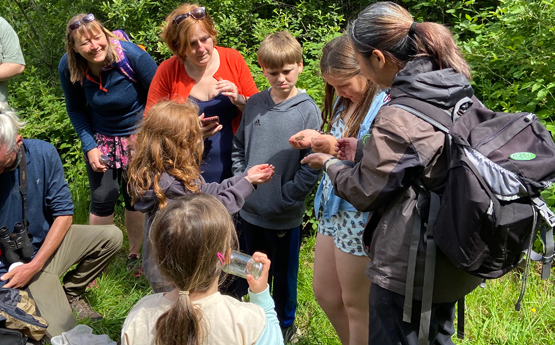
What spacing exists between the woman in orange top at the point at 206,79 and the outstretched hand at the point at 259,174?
52 cm

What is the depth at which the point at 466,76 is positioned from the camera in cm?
196

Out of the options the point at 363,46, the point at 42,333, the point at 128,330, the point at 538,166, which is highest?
the point at 363,46

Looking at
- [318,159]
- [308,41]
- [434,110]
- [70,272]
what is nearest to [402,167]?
[434,110]

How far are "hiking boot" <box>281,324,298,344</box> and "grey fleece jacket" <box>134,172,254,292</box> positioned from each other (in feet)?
2.91

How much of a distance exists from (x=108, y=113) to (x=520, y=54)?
312 centimetres

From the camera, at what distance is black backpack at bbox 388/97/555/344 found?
1726mm

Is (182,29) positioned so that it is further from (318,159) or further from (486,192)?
(486,192)

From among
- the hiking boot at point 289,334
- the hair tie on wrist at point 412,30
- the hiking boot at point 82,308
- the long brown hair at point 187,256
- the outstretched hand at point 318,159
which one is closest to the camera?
the long brown hair at point 187,256

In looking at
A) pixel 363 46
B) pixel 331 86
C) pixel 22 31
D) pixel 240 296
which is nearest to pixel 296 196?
pixel 331 86

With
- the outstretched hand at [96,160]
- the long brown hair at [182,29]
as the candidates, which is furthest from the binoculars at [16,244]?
the long brown hair at [182,29]

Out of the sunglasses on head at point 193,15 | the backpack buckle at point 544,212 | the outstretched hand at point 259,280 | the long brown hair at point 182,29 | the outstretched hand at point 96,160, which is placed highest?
the sunglasses on head at point 193,15

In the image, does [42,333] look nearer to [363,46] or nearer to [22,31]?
[363,46]

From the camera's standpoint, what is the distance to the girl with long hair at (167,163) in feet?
8.43

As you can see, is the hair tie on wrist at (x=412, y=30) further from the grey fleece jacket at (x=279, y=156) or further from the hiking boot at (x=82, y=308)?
the hiking boot at (x=82, y=308)
